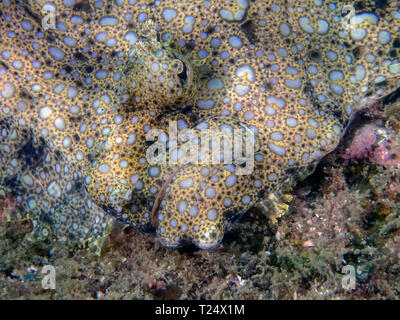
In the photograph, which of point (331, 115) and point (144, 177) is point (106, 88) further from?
point (331, 115)

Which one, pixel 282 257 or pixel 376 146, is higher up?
pixel 376 146

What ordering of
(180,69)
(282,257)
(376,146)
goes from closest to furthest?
(180,69), (282,257), (376,146)

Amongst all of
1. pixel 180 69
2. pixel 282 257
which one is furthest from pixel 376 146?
pixel 180 69

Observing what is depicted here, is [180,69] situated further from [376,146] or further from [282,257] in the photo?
[376,146]

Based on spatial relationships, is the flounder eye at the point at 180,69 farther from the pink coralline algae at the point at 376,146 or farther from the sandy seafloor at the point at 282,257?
the pink coralline algae at the point at 376,146

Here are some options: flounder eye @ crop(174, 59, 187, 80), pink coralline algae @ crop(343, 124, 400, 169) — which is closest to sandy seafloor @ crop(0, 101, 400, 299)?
pink coralline algae @ crop(343, 124, 400, 169)

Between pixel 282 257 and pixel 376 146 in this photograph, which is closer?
pixel 282 257
